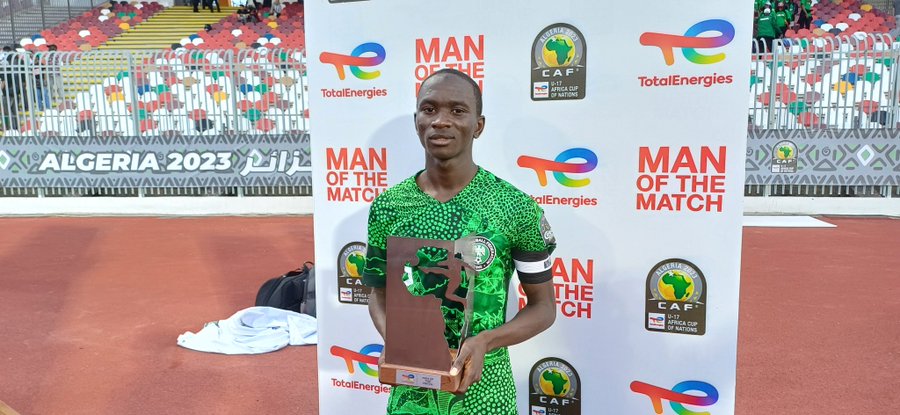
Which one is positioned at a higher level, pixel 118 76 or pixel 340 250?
pixel 118 76

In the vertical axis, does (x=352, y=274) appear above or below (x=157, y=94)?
below

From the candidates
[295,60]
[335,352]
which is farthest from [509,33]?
[295,60]

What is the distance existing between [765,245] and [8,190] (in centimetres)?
1297

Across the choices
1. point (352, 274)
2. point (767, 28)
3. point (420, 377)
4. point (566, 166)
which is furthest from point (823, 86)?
point (420, 377)

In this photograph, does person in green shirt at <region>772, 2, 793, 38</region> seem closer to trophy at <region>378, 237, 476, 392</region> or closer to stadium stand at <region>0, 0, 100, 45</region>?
trophy at <region>378, 237, 476, 392</region>

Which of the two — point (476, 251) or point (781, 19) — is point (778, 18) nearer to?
point (781, 19)

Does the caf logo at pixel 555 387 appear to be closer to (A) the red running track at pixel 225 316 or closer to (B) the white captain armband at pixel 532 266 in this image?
(B) the white captain armband at pixel 532 266

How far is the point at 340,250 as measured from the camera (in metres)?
3.44

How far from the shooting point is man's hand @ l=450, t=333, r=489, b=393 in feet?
5.75

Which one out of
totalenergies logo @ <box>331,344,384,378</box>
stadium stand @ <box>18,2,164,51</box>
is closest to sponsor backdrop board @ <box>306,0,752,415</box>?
totalenergies logo @ <box>331,344,384,378</box>

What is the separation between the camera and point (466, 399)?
2.00m

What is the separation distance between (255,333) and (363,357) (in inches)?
87.1

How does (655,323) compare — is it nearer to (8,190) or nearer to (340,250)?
(340,250)

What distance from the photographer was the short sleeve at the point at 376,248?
205 cm
